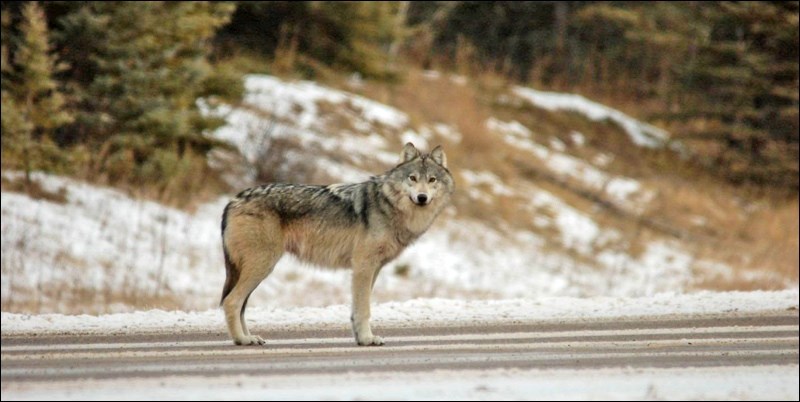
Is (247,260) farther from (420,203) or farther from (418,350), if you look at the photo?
(418,350)

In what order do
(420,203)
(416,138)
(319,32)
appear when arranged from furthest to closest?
(416,138)
(319,32)
(420,203)

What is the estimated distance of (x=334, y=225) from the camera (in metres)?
8.81

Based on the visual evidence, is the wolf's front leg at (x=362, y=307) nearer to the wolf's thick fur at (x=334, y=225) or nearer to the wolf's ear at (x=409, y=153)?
the wolf's thick fur at (x=334, y=225)

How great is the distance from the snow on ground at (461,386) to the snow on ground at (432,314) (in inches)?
117

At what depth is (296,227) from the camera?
28.8ft

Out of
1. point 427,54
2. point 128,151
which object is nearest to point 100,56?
point 128,151

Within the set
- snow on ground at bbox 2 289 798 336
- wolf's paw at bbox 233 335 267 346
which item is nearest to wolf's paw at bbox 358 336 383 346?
wolf's paw at bbox 233 335 267 346

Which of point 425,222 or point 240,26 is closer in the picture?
point 425,222

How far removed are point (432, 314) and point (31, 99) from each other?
874cm

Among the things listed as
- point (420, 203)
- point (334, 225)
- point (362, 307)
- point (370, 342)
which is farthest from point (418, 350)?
point (334, 225)

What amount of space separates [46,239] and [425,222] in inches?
318

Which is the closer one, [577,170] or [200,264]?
[200,264]

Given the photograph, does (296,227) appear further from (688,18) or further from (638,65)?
(638,65)

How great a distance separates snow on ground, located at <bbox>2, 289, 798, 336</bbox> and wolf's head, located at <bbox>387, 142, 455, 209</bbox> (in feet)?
4.89
